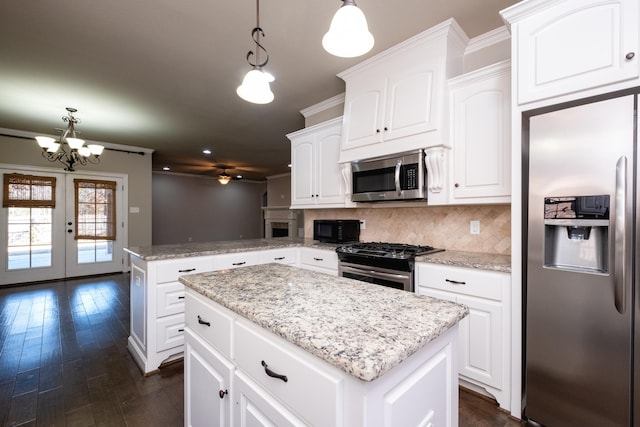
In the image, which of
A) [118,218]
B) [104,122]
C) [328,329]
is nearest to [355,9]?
[328,329]

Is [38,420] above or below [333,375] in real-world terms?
below

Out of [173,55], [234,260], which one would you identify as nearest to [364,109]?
[173,55]

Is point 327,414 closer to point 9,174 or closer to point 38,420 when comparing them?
point 38,420

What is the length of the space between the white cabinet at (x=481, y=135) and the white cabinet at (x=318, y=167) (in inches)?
48.1

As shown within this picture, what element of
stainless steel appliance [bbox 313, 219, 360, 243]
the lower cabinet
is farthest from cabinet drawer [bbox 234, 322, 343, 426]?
stainless steel appliance [bbox 313, 219, 360, 243]

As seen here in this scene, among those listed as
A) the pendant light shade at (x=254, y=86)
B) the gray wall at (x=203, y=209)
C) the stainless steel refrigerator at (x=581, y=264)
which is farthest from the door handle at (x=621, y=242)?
the gray wall at (x=203, y=209)

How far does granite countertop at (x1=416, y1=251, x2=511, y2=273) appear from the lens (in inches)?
71.1

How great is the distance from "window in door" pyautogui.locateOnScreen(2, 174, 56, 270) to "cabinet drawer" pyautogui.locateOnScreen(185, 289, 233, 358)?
575 centimetres

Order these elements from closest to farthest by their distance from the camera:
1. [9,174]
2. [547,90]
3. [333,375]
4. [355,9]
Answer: [333,375] → [355,9] → [547,90] → [9,174]

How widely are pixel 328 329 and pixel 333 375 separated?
13 centimetres

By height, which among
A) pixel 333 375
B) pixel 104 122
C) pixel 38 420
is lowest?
pixel 38 420

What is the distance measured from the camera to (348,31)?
1113 millimetres

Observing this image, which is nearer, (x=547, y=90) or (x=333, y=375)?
(x=333, y=375)

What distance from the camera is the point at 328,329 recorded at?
2.63 ft
